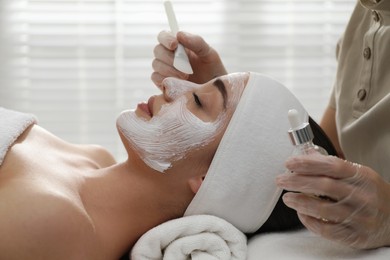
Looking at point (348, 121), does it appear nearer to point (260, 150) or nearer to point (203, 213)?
point (260, 150)

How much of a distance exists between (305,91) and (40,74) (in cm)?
119

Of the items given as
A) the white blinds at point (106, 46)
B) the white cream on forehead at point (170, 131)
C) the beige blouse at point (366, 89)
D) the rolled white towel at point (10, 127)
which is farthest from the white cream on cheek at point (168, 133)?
the white blinds at point (106, 46)

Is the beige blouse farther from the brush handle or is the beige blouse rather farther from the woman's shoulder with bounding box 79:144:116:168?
the woman's shoulder with bounding box 79:144:116:168

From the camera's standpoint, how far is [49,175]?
139 cm

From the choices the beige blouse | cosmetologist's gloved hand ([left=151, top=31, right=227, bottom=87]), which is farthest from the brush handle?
the beige blouse

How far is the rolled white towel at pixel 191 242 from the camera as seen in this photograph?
4.36ft

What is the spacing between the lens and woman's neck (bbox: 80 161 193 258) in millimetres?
1398

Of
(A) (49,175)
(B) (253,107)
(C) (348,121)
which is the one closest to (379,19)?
(C) (348,121)

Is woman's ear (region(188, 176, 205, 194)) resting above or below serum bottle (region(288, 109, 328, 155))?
below

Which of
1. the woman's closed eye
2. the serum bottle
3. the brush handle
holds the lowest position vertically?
the woman's closed eye

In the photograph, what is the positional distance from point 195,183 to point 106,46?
147 cm

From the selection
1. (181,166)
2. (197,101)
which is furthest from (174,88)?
(181,166)

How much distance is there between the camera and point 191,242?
1329 mm

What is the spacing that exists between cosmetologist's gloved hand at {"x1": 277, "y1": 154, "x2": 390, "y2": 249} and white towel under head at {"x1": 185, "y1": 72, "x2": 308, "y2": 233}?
0.66 ft
